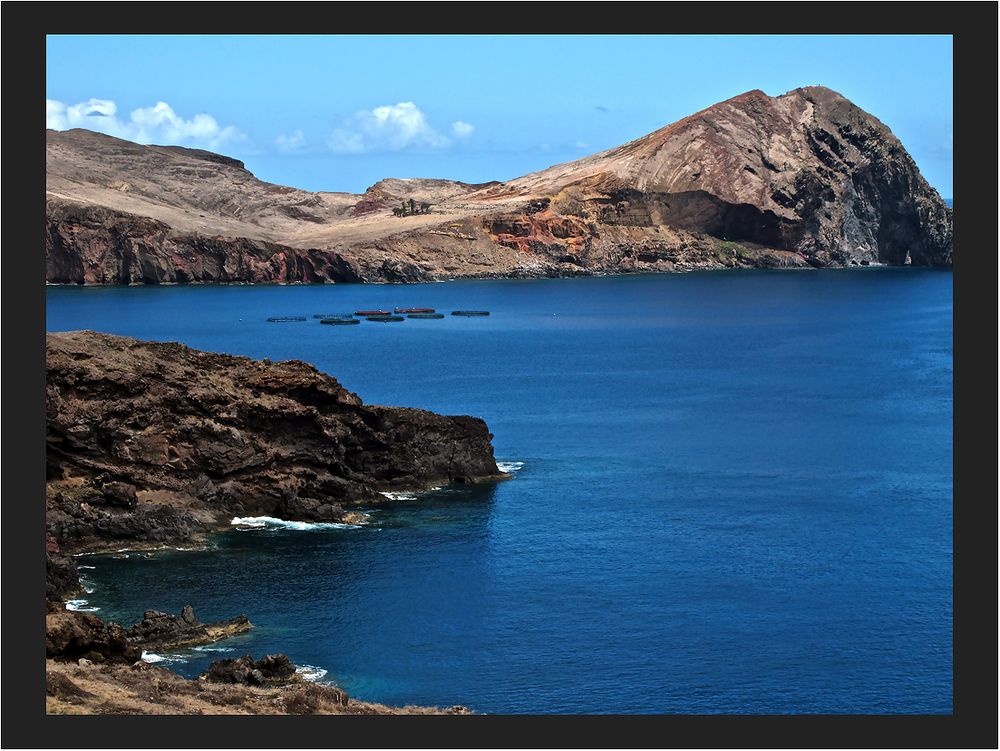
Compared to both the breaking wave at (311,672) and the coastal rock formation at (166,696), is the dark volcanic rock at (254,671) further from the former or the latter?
the breaking wave at (311,672)

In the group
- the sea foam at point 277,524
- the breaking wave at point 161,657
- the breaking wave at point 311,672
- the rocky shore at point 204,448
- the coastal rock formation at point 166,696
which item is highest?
the rocky shore at point 204,448

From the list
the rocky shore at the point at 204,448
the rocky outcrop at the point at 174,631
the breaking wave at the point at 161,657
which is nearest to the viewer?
the breaking wave at the point at 161,657

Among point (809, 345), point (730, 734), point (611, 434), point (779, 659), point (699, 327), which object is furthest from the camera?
point (699, 327)

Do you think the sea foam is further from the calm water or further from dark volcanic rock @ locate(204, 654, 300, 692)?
dark volcanic rock @ locate(204, 654, 300, 692)

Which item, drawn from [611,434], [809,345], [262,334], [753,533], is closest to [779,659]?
[753,533]

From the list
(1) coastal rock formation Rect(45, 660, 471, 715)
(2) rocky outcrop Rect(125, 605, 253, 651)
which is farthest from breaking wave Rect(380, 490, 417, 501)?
(1) coastal rock formation Rect(45, 660, 471, 715)

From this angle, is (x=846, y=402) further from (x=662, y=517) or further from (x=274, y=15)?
(x=274, y=15)

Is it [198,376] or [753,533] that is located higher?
[198,376]

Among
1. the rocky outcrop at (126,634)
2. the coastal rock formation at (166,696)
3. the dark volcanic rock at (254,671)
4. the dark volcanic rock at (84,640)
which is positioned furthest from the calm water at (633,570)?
the coastal rock formation at (166,696)
